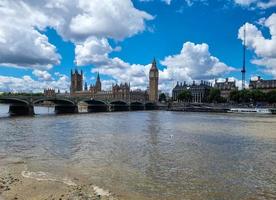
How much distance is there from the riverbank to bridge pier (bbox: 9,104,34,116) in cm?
7899

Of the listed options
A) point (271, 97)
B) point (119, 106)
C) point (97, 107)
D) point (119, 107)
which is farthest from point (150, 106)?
point (271, 97)

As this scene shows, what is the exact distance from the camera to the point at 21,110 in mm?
99688

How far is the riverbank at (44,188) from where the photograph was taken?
14.9 metres

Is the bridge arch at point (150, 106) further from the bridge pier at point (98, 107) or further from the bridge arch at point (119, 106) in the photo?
the bridge pier at point (98, 107)

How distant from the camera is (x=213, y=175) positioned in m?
20.3

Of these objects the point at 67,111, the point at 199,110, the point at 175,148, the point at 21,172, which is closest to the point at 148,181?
the point at 21,172

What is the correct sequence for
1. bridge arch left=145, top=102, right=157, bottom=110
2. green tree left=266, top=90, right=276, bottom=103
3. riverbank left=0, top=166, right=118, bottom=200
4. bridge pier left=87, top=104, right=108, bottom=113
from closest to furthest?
1. riverbank left=0, top=166, right=118, bottom=200
2. bridge pier left=87, top=104, right=108, bottom=113
3. green tree left=266, top=90, right=276, bottom=103
4. bridge arch left=145, top=102, right=157, bottom=110

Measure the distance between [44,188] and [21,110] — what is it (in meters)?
88.4

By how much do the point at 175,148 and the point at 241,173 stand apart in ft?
34.5

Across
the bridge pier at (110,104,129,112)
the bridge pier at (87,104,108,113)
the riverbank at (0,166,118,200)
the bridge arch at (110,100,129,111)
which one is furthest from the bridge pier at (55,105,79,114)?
the riverbank at (0,166,118,200)

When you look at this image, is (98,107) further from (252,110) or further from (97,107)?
(252,110)

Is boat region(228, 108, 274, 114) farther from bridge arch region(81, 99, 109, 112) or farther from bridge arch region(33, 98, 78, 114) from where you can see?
bridge arch region(33, 98, 78, 114)

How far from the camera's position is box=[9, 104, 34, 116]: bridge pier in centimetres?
9544

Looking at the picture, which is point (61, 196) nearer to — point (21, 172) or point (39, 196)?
point (39, 196)
